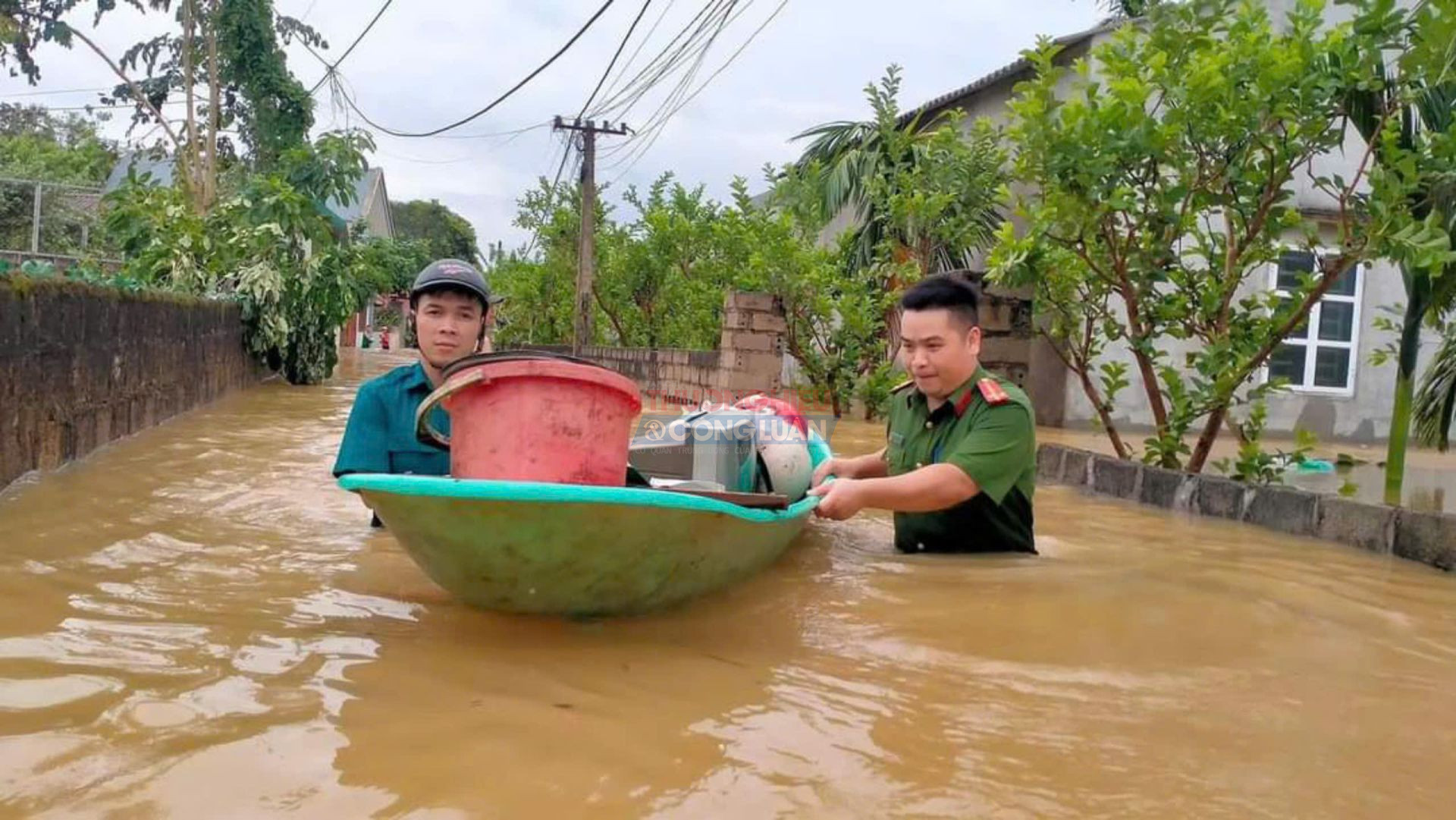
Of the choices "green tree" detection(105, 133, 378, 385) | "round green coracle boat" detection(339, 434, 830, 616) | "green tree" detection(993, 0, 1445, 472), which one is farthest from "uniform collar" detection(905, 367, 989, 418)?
"green tree" detection(105, 133, 378, 385)

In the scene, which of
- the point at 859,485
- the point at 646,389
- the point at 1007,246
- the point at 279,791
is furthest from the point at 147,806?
the point at 646,389

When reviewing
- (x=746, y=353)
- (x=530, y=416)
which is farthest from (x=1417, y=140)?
(x=746, y=353)

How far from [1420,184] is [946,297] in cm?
301

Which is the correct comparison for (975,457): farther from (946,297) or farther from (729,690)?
(729,690)

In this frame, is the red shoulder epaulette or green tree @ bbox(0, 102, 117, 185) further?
green tree @ bbox(0, 102, 117, 185)

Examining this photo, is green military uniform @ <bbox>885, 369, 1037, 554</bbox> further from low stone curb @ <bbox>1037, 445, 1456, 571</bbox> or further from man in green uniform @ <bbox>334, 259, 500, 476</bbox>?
low stone curb @ <bbox>1037, 445, 1456, 571</bbox>

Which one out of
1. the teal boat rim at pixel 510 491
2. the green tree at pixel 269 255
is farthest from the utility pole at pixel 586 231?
the teal boat rim at pixel 510 491

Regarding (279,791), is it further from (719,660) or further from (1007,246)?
(1007,246)

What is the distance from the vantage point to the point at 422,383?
3.69 m

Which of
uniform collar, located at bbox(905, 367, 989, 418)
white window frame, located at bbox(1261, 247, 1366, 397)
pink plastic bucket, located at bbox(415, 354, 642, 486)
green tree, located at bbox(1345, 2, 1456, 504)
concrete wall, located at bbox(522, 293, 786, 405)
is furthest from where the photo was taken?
white window frame, located at bbox(1261, 247, 1366, 397)

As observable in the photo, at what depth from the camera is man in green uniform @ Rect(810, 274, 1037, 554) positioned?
3613mm

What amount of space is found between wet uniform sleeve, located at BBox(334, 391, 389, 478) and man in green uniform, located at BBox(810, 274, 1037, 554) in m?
1.42

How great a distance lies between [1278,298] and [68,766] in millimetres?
5988

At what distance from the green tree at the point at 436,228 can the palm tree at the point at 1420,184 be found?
46.2 meters
